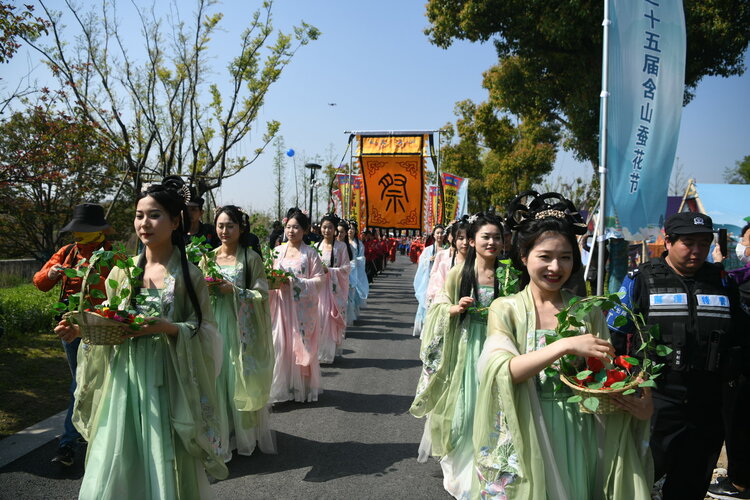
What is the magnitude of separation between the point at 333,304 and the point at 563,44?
818 cm

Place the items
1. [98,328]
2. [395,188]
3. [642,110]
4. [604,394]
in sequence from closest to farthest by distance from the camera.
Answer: [604,394] → [98,328] → [642,110] → [395,188]

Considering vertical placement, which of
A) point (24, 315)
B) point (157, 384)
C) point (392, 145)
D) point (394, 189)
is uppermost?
point (392, 145)

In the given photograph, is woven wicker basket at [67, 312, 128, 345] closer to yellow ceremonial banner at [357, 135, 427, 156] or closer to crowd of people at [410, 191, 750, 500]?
crowd of people at [410, 191, 750, 500]

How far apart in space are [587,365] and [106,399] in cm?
234

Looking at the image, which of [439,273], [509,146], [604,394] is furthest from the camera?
[509,146]

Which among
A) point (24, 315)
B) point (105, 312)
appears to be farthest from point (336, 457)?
point (24, 315)

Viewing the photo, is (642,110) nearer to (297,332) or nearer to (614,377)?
(614,377)

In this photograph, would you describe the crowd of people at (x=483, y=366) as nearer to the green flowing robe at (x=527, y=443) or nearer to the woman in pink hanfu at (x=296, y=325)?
the green flowing robe at (x=527, y=443)

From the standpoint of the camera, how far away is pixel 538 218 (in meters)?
2.54

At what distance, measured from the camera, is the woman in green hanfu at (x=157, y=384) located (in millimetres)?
2836

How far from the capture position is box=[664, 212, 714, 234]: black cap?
3137mm

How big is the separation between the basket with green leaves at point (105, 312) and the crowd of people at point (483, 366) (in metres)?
0.03

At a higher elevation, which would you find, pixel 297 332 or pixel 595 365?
pixel 595 365

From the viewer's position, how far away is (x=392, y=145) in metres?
12.2
